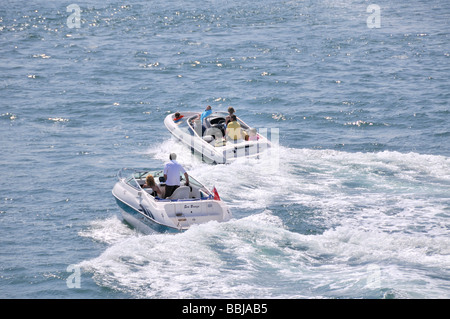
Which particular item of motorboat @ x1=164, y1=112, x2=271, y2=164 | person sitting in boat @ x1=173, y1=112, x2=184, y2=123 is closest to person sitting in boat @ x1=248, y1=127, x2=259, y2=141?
motorboat @ x1=164, y1=112, x2=271, y2=164

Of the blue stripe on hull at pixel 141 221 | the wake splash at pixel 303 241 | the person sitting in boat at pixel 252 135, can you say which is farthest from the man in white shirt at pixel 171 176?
the person sitting in boat at pixel 252 135

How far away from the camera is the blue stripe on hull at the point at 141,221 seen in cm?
1595

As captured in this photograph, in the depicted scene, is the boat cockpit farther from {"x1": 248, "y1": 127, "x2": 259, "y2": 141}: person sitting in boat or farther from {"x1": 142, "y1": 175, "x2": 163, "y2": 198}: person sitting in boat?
{"x1": 248, "y1": 127, "x2": 259, "y2": 141}: person sitting in boat

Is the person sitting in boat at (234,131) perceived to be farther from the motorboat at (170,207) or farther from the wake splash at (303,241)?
the motorboat at (170,207)

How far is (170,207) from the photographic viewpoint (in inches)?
635

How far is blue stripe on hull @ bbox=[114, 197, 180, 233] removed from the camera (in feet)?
52.3

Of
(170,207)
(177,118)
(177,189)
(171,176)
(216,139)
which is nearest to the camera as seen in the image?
(170,207)

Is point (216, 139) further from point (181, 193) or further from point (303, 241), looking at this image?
point (303, 241)

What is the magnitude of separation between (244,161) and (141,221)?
17.2 feet

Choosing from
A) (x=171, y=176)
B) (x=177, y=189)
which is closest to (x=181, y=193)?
(x=177, y=189)

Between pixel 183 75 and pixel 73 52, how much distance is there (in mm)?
7740

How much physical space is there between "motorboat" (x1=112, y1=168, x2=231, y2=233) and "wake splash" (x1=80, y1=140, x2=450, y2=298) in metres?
0.34

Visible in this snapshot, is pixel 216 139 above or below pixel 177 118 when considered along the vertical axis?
below

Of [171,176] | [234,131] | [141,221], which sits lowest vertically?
[141,221]
